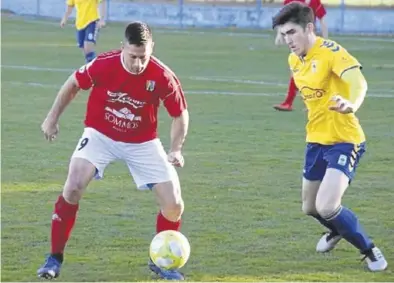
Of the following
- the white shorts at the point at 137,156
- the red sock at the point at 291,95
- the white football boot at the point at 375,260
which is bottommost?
the red sock at the point at 291,95

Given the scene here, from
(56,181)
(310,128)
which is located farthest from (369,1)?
(310,128)

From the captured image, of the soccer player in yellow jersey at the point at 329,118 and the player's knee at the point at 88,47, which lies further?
the player's knee at the point at 88,47

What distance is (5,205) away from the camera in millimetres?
9555

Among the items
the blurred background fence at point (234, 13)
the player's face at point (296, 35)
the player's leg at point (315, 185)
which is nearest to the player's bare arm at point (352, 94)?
the player's face at point (296, 35)

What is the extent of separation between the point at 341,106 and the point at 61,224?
2.01 meters

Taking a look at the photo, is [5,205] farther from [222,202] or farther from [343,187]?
[343,187]

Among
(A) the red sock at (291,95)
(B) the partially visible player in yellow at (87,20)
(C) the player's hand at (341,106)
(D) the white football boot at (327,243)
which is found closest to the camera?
(C) the player's hand at (341,106)

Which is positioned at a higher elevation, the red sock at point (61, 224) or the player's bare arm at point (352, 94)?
the player's bare arm at point (352, 94)

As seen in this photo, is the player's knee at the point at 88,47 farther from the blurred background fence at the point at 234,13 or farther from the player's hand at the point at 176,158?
the blurred background fence at the point at 234,13

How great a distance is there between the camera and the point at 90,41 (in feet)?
68.9

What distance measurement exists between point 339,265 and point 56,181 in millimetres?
3953

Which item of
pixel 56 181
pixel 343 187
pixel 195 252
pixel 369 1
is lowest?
pixel 369 1

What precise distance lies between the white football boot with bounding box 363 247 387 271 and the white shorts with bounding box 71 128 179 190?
1.43 metres

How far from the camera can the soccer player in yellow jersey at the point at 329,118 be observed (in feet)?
24.4
